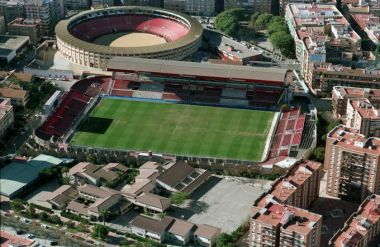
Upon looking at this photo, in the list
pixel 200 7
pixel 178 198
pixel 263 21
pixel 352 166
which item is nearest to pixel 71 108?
pixel 178 198

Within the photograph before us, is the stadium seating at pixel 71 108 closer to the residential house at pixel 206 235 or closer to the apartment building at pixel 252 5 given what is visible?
the residential house at pixel 206 235

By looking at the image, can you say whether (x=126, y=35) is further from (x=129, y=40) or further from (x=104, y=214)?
(x=104, y=214)

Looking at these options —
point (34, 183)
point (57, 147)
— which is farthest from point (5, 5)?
point (34, 183)

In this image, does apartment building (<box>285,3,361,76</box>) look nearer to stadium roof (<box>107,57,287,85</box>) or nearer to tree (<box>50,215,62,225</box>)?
stadium roof (<box>107,57,287,85</box>)

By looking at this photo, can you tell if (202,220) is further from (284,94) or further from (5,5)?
(5,5)

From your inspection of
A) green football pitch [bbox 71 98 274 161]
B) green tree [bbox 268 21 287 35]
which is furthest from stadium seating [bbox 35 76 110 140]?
green tree [bbox 268 21 287 35]

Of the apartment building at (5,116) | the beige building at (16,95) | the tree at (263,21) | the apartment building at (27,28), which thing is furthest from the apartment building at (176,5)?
the apartment building at (5,116)

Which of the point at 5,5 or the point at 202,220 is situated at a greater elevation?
the point at 5,5
